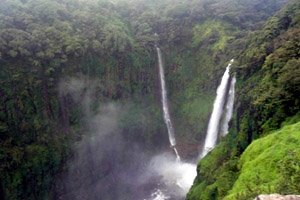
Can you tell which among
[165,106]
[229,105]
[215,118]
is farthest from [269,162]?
[165,106]

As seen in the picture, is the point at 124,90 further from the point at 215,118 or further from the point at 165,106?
the point at 215,118

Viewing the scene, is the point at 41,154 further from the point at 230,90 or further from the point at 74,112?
the point at 230,90

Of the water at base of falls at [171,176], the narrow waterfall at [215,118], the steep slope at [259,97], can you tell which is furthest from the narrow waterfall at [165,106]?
the steep slope at [259,97]

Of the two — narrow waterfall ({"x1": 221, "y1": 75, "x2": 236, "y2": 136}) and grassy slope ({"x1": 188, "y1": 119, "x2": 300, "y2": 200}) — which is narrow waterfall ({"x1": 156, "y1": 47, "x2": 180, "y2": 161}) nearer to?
narrow waterfall ({"x1": 221, "y1": 75, "x2": 236, "y2": 136})

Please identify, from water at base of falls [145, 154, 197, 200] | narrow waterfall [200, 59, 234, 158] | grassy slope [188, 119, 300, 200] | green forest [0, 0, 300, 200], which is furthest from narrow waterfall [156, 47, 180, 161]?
grassy slope [188, 119, 300, 200]

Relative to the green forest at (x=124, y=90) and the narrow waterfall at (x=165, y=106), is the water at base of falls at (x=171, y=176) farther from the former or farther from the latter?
the narrow waterfall at (x=165, y=106)

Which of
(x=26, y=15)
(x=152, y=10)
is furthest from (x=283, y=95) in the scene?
(x=152, y=10)
